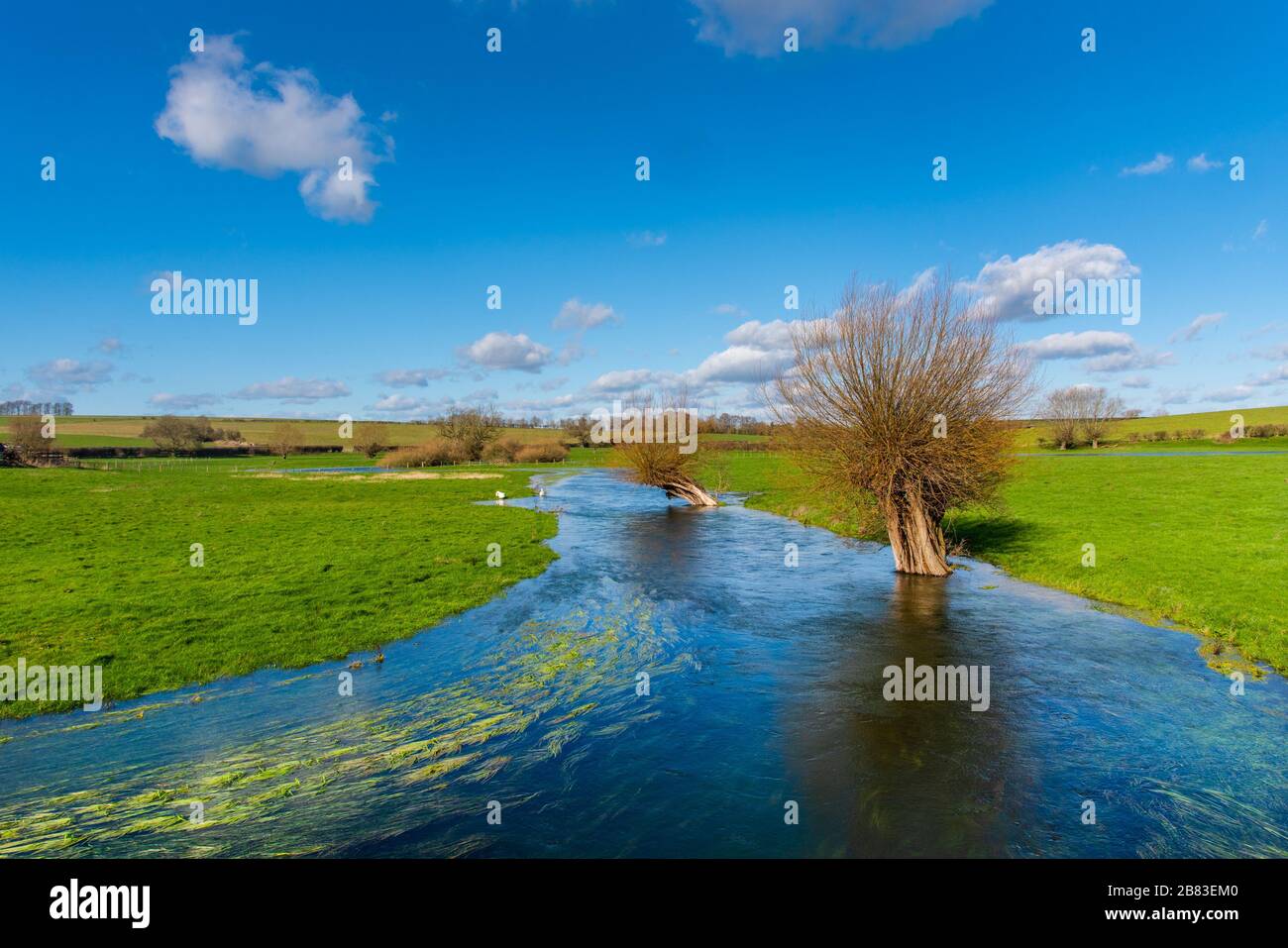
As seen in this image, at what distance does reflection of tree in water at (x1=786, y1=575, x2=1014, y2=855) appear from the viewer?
7484 mm

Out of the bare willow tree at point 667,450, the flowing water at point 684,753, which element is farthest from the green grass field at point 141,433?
the flowing water at point 684,753

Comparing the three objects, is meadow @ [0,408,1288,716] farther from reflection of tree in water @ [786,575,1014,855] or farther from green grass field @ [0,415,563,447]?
green grass field @ [0,415,563,447]

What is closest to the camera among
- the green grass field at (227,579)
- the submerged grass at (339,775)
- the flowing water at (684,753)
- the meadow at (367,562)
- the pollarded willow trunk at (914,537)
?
the submerged grass at (339,775)

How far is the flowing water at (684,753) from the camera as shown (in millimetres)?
7348

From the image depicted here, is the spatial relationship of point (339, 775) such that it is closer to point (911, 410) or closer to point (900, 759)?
point (900, 759)

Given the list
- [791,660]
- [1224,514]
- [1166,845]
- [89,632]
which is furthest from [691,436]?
[1166,845]

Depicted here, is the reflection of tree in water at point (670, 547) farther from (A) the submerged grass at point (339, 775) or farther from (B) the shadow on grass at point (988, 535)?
(B) the shadow on grass at point (988, 535)

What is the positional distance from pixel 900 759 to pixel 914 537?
1512 cm

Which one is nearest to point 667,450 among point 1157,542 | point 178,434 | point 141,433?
point 1157,542

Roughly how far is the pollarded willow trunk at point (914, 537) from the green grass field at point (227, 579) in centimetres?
1396

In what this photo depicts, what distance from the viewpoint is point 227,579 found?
63.9 ft

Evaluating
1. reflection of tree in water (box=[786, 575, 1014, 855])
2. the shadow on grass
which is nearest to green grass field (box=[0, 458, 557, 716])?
reflection of tree in water (box=[786, 575, 1014, 855])
